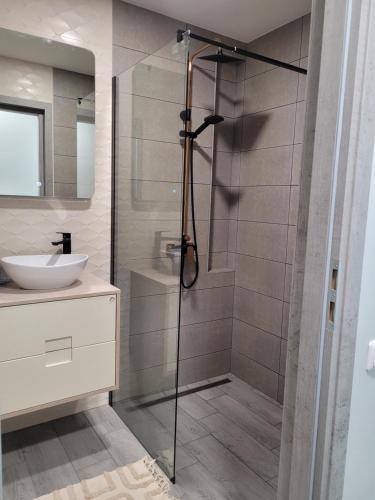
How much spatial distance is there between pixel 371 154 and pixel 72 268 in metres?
1.41

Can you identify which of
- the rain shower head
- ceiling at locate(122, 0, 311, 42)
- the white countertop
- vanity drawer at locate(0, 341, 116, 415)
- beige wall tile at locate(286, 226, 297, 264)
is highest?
ceiling at locate(122, 0, 311, 42)

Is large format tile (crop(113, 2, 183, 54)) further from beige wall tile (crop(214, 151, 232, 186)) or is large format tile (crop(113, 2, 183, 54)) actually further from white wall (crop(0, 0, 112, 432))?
beige wall tile (crop(214, 151, 232, 186))

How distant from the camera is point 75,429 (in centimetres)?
228

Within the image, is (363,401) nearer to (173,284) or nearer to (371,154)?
(371,154)

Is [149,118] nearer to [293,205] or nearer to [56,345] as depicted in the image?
[293,205]

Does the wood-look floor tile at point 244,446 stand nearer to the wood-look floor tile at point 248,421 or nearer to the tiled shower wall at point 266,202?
the wood-look floor tile at point 248,421

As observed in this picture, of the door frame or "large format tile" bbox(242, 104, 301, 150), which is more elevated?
"large format tile" bbox(242, 104, 301, 150)

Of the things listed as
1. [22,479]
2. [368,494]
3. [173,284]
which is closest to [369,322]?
[368,494]

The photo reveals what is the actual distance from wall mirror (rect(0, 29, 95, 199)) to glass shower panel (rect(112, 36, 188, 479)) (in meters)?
0.20

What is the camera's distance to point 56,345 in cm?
183

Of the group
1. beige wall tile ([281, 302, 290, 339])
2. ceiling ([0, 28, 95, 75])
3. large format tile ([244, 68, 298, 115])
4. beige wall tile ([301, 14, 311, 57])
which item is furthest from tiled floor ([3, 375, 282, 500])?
beige wall tile ([301, 14, 311, 57])

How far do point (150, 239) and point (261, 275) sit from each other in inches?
41.5

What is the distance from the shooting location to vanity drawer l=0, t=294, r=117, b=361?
1699mm

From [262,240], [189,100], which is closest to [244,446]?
[262,240]
